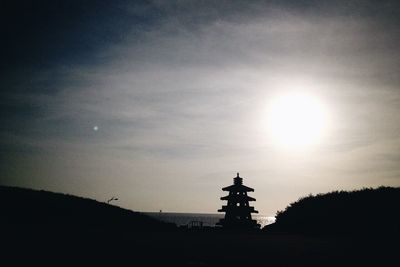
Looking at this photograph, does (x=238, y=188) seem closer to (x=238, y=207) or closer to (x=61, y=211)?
(x=238, y=207)

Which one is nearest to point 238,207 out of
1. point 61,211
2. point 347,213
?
point 347,213

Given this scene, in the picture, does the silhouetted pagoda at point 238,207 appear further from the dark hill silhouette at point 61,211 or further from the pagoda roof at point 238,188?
the dark hill silhouette at point 61,211

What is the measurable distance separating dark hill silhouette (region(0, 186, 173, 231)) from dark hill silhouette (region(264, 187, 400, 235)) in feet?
29.6

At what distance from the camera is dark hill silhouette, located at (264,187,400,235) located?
1480 cm

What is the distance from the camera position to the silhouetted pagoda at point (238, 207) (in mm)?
18875

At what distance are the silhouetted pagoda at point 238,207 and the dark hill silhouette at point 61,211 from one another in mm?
4141

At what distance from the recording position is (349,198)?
18672mm

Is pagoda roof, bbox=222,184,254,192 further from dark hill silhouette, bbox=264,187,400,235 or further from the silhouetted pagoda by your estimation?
dark hill silhouette, bbox=264,187,400,235

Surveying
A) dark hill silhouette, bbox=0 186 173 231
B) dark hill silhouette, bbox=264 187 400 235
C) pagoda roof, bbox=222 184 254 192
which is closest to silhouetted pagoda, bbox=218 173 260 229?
Answer: pagoda roof, bbox=222 184 254 192

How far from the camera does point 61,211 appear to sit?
57.0 ft

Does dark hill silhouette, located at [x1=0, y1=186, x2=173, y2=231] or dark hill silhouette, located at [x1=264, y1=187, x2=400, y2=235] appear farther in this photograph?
dark hill silhouette, located at [x1=0, y1=186, x2=173, y2=231]

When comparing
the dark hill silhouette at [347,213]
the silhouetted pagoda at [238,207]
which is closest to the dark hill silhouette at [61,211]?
the silhouetted pagoda at [238,207]

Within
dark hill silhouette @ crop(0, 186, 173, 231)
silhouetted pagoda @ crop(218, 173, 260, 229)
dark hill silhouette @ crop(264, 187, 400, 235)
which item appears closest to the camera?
dark hill silhouette @ crop(264, 187, 400, 235)

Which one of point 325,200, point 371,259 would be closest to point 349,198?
point 325,200
